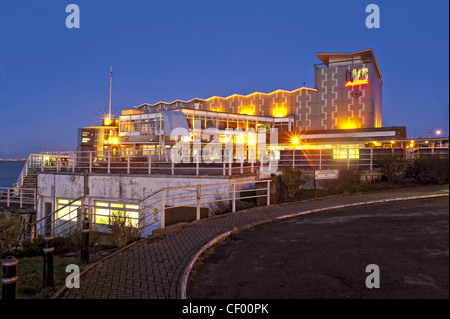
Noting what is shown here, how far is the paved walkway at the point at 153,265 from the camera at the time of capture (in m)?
4.86

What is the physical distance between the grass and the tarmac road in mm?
2580

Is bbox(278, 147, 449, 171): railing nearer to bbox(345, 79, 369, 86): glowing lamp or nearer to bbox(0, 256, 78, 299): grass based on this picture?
bbox(0, 256, 78, 299): grass

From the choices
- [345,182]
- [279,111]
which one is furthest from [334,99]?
[345,182]

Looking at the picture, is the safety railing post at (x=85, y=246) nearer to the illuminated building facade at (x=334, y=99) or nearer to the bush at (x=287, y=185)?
the bush at (x=287, y=185)

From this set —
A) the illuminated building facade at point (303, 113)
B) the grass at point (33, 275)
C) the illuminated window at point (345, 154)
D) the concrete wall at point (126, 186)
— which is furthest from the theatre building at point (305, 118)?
the grass at point (33, 275)

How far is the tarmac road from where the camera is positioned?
147 inches

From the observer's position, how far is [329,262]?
5793 millimetres

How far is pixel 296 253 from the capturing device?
6.55 meters

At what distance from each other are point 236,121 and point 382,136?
16.8 m

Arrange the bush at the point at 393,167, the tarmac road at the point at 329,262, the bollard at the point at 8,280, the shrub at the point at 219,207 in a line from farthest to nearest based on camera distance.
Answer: the bush at the point at 393,167 → the shrub at the point at 219,207 → the bollard at the point at 8,280 → the tarmac road at the point at 329,262

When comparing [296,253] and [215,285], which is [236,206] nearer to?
[296,253]

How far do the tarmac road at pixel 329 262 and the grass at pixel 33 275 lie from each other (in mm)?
2580

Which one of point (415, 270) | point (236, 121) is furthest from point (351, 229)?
point (236, 121)

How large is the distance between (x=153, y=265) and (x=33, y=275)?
227 cm
